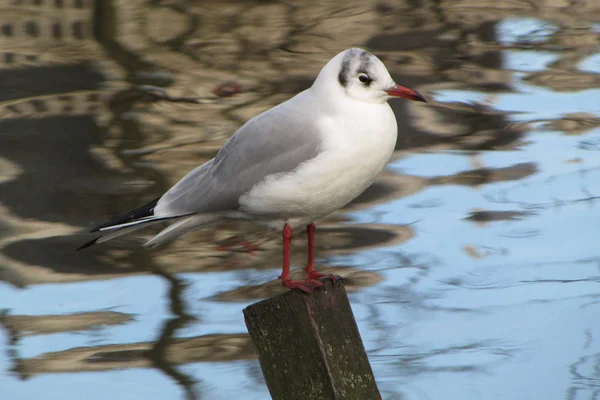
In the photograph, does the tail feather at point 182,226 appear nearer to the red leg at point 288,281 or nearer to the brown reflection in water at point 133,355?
the red leg at point 288,281

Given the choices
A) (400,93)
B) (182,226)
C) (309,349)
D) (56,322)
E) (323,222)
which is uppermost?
(400,93)

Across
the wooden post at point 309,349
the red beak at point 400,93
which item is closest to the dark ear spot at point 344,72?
the red beak at point 400,93

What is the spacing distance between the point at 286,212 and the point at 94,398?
1819mm

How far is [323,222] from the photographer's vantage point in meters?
6.03

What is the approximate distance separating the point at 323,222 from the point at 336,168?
120 inches

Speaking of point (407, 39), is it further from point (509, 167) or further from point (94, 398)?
point (94, 398)

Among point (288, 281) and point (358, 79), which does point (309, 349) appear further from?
point (358, 79)

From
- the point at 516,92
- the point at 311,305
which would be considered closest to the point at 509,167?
the point at 516,92

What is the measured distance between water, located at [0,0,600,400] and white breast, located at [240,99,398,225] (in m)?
1.69

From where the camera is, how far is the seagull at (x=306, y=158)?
3.01 m

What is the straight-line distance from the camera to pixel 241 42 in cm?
967

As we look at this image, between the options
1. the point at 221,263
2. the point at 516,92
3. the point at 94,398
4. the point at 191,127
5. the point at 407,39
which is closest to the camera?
the point at 94,398

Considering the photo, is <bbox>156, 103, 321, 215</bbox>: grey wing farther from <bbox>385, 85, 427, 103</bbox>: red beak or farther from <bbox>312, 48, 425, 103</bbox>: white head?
<bbox>385, 85, 427, 103</bbox>: red beak

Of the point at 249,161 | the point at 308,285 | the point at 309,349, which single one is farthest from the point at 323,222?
the point at 309,349
